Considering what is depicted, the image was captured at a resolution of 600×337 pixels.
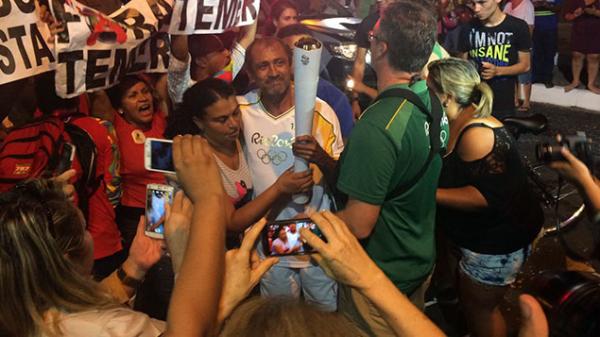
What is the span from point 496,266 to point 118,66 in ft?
8.38

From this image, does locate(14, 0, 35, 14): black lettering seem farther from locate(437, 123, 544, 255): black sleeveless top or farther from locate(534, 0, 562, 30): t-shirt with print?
locate(534, 0, 562, 30): t-shirt with print

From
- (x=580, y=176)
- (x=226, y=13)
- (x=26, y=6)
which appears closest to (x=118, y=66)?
(x=26, y=6)

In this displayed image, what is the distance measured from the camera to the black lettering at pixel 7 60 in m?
3.03

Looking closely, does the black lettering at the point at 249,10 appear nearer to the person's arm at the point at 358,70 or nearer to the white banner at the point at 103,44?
the white banner at the point at 103,44

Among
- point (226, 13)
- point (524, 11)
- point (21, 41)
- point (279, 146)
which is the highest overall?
point (21, 41)

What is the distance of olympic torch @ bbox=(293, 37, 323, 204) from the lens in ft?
8.02

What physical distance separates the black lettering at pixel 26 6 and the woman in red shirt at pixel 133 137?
0.74 meters

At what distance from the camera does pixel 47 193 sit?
1.83 m

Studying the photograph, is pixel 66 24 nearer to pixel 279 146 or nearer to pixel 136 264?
pixel 279 146

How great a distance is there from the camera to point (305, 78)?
8.13 ft

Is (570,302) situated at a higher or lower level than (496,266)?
higher

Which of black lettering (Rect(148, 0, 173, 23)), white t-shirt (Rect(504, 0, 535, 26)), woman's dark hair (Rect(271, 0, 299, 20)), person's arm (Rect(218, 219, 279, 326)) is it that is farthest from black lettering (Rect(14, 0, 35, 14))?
white t-shirt (Rect(504, 0, 535, 26))

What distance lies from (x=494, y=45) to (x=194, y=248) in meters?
5.44

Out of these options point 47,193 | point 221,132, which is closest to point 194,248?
point 47,193
